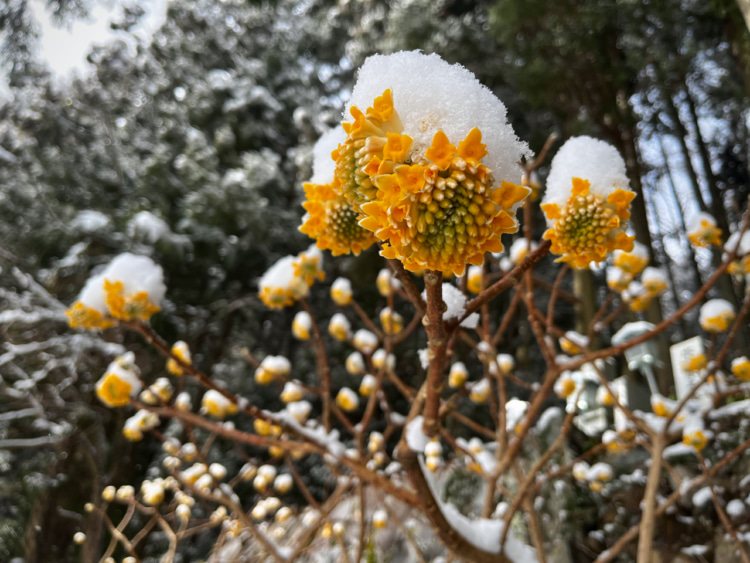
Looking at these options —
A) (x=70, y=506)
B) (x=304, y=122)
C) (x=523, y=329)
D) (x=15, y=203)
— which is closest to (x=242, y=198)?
(x=304, y=122)

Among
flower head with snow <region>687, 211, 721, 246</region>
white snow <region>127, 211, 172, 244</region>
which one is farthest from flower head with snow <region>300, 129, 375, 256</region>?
white snow <region>127, 211, 172, 244</region>

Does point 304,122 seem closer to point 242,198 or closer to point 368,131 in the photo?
point 242,198

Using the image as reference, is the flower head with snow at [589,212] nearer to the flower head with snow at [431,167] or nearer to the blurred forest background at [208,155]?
the flower head with snow at [431,167]

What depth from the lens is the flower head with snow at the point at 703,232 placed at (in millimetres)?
997

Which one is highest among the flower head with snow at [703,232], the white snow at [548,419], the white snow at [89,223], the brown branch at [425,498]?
the white snow at [89,223]

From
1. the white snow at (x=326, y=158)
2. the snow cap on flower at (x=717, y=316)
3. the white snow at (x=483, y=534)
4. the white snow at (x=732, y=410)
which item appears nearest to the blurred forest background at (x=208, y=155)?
the white snow at (x=732, y=410)

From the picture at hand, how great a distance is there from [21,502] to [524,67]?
561cm

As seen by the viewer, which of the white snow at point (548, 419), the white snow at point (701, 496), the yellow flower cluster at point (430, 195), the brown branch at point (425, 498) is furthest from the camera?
the white snow at point (548, 419)

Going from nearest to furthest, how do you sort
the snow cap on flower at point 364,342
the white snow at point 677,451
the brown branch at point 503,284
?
the brown branch at point 503,284 < the snow cap on flower at point 364,342 < the white snow at point 677,451

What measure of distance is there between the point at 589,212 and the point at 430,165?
0.24 m

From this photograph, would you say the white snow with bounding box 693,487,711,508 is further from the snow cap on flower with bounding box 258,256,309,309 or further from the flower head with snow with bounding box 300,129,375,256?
the flower head with snow with bounding box 300,129,375,256

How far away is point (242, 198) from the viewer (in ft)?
13.2

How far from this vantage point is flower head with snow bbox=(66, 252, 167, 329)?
825 mm

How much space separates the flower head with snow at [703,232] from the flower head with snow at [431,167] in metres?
0.83
